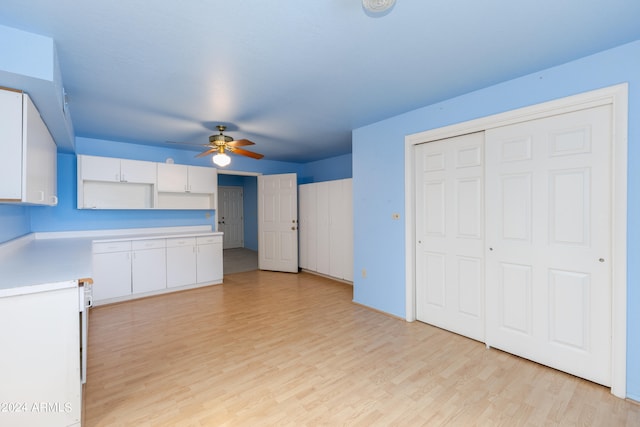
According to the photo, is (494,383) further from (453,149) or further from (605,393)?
(453,149)

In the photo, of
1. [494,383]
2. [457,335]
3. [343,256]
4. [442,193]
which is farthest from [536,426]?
[343,256]

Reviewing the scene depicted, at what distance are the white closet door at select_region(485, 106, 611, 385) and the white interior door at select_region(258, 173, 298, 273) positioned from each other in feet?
12.3

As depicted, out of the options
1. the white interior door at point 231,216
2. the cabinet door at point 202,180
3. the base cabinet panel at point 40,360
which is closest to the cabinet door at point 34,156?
the base cabinet panel at point 40,360

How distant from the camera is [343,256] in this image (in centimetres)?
494

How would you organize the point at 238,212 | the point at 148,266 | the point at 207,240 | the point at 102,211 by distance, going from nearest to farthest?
1. the point at 148,266
2. the point at 102,211
3. the point at 207,240
4. the point at 238,212

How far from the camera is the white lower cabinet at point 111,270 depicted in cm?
372

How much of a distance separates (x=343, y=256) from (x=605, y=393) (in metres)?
3.42

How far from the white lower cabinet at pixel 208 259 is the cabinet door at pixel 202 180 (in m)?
0.87

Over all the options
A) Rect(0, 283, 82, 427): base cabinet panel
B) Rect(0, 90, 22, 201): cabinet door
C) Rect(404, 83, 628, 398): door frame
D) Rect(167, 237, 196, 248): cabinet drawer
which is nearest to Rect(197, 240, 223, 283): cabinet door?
Rect(167, 237, 196, 248): cabinet drawer

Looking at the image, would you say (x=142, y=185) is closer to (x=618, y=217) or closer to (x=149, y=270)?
(x=149, y=270)

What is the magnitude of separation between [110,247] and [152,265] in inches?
23.1

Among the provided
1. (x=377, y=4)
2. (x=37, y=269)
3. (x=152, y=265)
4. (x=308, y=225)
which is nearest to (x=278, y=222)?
(x=308, y=225)

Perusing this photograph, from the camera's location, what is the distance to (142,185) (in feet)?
15.1

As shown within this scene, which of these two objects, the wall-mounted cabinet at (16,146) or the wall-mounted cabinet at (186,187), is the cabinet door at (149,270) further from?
the wall-mounted cabinet at (16,146)
